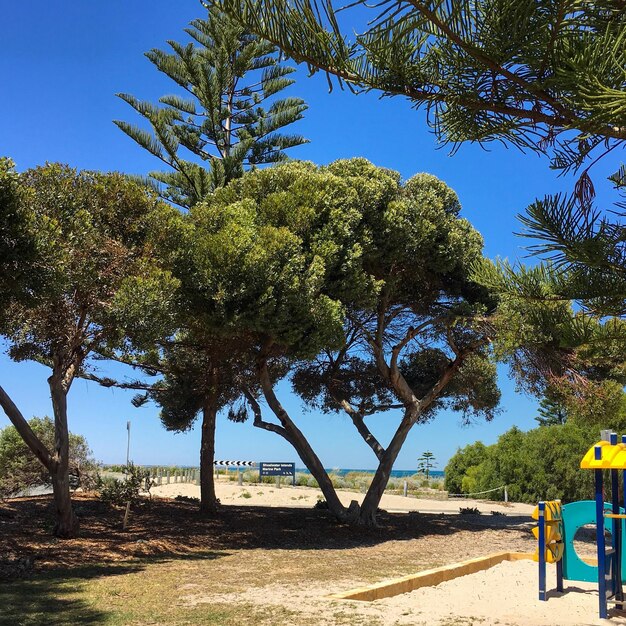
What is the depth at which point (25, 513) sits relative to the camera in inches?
489

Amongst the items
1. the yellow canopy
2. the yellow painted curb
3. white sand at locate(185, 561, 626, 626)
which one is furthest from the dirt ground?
the yellow canopy

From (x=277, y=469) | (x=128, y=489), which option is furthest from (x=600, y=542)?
(x=277, y=469)

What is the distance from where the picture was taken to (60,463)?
10.2 m

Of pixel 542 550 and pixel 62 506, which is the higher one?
pixel 542 550

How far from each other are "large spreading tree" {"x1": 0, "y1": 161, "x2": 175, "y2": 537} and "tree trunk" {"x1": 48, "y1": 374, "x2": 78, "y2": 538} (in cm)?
2

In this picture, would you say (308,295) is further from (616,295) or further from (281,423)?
(616,295)

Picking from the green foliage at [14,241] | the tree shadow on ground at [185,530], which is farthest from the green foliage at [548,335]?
the green foliage at [14,241]

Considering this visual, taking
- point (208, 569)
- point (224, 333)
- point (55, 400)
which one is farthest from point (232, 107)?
point (208, 569)

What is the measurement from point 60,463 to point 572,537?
7.37 meters

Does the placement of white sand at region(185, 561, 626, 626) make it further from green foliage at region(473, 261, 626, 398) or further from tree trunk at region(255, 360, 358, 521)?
tree trunk at region(255, 360, 358, 521)

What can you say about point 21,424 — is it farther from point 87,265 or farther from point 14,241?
point 14,241

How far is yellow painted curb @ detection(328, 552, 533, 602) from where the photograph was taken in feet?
21.2

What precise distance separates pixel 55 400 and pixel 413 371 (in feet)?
29.8

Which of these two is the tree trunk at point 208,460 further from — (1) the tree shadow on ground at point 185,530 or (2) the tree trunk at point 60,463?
(2) the tree trunk at point 60,463
